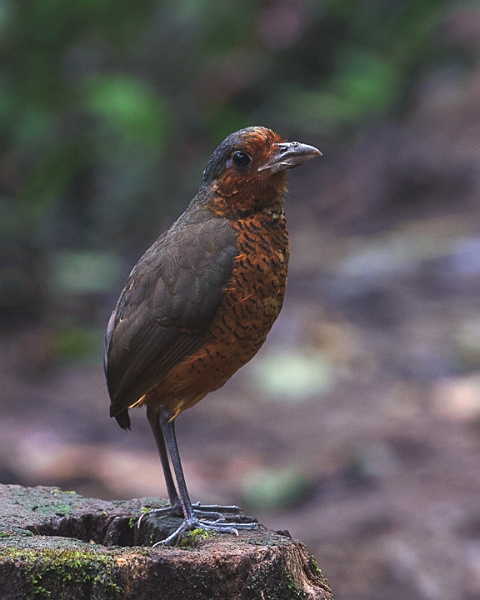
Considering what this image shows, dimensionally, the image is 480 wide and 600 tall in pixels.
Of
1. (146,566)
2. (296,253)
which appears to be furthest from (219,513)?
(296,253)

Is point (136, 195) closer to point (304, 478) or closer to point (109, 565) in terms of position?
point (304, 478)

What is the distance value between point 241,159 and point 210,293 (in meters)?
0.54

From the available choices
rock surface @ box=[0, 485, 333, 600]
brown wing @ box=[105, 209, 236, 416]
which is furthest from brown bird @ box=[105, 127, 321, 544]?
rock surface @ box=[0, 485, 333, 600]

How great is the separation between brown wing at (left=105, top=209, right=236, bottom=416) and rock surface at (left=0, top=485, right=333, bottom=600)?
59cm

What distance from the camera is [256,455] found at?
7.42 metres

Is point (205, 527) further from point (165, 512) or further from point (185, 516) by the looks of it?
point (165, 512)

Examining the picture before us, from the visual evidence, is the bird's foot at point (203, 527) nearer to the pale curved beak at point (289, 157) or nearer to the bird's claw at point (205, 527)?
the bird's claw at point (205, 527)

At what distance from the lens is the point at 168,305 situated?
3766 millimetres

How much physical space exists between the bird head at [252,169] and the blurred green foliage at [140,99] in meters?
6.11

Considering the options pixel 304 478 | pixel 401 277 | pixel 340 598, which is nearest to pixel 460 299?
pixel 401 277

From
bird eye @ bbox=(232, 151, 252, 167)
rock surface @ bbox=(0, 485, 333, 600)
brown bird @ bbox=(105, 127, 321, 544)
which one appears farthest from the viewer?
bird eye @ bbox=(232, 151, 252, 167)

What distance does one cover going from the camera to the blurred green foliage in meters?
10.0

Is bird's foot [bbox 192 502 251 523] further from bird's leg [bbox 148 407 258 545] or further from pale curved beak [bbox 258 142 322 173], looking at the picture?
pale curved beak [bbox 258 142 322 173]

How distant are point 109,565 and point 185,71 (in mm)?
10234
